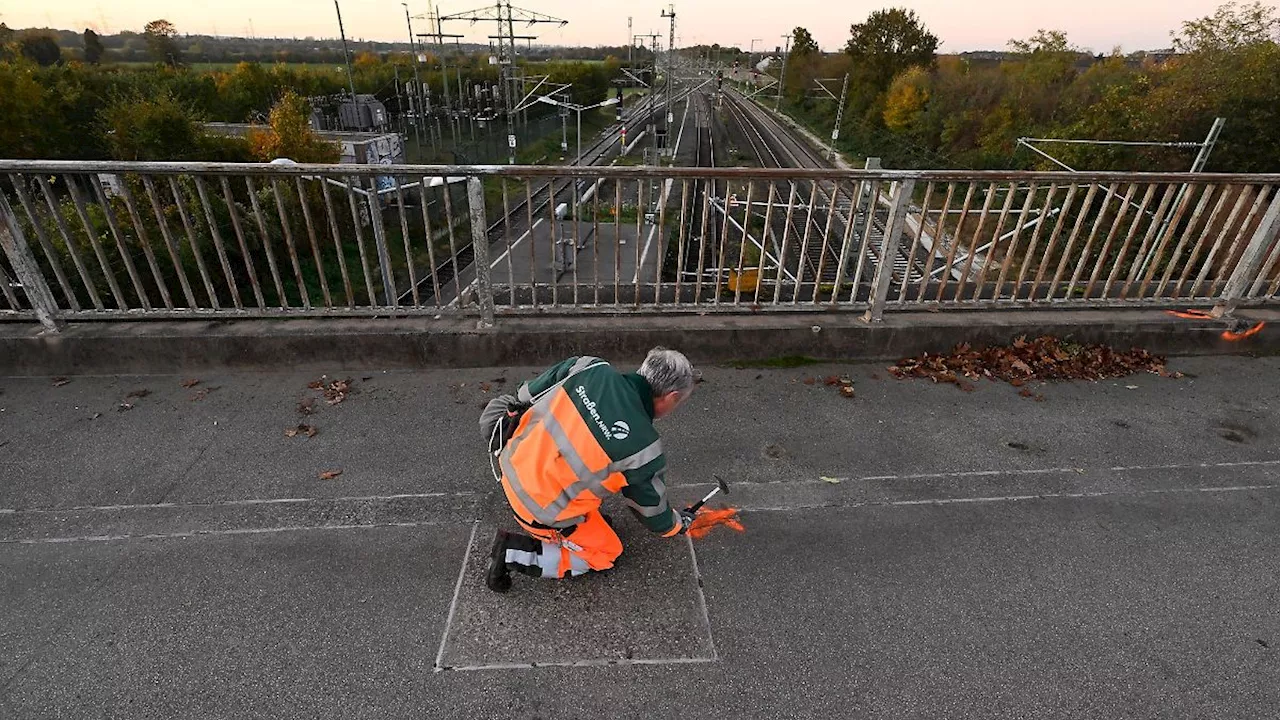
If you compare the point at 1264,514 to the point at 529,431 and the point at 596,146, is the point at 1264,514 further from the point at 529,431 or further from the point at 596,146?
the point at 596,146

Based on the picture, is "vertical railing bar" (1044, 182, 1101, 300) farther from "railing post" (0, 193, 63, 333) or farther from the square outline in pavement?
"railing post" (0, 193, 63, 333)

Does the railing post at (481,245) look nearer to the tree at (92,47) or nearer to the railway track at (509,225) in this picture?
the railway track at (509,225)

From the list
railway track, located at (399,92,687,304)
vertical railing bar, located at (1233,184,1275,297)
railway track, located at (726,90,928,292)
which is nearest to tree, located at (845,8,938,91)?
railway track, located at (726,90,928,292)

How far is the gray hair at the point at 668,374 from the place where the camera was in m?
2.35

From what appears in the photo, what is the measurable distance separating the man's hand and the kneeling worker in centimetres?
1

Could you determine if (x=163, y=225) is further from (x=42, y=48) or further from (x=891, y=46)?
(x=42, y=48)

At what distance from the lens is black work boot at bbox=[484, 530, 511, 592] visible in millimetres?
2479

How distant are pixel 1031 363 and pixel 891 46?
55026 mm

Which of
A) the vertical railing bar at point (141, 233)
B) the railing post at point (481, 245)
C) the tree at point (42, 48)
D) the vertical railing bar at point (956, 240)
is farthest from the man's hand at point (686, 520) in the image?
the tree at point (42, 48)

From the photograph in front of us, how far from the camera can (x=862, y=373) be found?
13.9 ft

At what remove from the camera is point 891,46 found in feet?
162

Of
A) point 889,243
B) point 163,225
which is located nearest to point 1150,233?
point 889,243

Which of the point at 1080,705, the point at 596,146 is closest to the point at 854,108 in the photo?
the point at 596,146

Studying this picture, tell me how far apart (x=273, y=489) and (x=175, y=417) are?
1.08m
